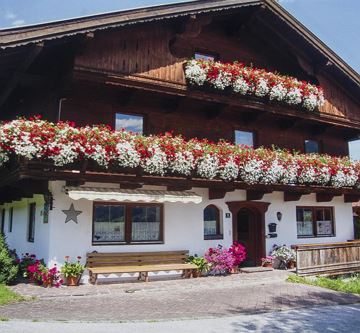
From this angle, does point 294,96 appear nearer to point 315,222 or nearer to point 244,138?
point 244,138

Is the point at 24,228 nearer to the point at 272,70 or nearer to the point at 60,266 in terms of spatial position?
the point at 60,266

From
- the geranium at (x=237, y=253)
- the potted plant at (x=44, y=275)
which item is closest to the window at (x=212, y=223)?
the geranium at (x=237, y=253)

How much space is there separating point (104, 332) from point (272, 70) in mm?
14616

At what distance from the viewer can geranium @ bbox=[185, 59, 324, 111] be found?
51.8 ft

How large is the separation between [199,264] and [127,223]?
9.39 feet

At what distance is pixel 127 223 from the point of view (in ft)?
48.9

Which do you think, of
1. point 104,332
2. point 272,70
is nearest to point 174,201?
point 104,332

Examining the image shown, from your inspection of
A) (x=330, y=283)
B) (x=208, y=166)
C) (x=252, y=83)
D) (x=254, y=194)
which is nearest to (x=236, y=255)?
(x=254, y=194)

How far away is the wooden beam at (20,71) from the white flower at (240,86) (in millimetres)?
7100

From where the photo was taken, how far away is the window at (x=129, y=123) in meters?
15.5

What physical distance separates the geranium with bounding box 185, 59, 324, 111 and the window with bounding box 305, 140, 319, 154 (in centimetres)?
212

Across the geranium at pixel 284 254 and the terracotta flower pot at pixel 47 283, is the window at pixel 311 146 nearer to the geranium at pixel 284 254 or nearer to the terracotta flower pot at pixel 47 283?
the geranium at pixel 284 254

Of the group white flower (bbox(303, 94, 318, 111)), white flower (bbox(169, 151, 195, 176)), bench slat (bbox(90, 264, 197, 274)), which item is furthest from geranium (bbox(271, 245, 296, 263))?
white flower (bbox(303, 94, 318, 111))

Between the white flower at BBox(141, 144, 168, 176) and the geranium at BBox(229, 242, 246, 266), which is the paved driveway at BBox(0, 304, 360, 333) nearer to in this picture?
the white flower at BBox(141, 144, 168, 176)
